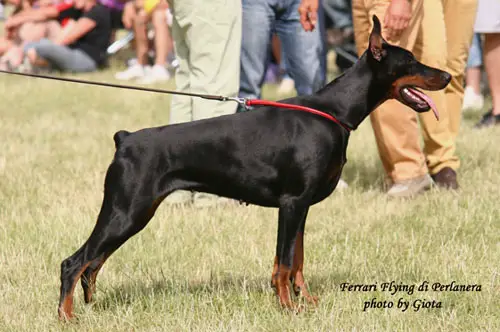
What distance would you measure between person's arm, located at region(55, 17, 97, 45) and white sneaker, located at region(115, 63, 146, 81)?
0.83 meters

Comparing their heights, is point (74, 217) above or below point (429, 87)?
below

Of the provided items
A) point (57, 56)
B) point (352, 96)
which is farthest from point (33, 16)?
point (352, 96)

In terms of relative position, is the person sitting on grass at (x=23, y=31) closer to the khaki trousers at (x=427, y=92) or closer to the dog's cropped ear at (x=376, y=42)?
the khaki trousers at (x=427, y=92)

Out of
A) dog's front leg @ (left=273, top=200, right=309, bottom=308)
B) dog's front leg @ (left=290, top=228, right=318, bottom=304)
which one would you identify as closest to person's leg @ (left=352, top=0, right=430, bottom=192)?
dog's front leg @ (left=290, top=228, right=318, bottom=304)

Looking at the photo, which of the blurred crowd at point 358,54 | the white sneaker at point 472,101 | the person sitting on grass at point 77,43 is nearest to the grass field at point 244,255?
the blurred crowd at point 358,54

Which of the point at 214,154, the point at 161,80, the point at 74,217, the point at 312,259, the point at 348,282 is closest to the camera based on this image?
the point at 214,154

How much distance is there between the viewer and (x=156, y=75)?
39.8 feet

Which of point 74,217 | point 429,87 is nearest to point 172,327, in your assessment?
point 429,87

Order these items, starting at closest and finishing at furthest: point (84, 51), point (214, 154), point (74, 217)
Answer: point (214, 154), point (74, 217), point (84, 51)

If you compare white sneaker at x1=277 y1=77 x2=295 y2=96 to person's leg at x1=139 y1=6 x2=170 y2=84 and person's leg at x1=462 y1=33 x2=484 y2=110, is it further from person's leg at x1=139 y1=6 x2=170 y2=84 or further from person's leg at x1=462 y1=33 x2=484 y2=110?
person's leg at x1=462 y1=33 x2=484 y2=110

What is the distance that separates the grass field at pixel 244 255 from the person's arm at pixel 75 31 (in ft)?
18.1

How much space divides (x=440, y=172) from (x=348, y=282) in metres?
2.25

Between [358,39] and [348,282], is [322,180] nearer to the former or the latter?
[348,282]

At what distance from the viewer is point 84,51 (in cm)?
1295
